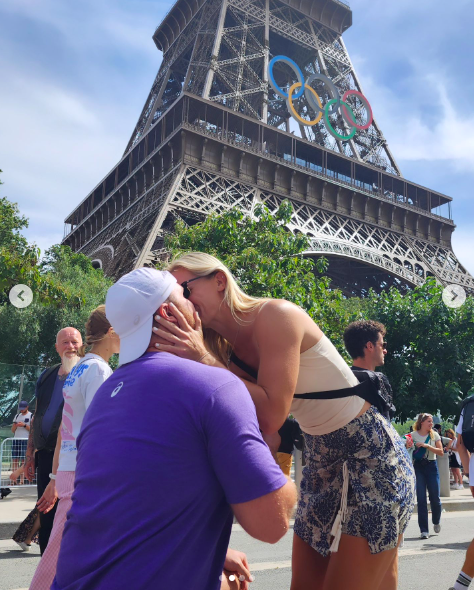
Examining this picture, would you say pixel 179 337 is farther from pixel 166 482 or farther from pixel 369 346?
pixel 369 346

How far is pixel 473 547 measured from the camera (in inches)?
162

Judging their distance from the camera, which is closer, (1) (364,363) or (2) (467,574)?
(1) (364,363)

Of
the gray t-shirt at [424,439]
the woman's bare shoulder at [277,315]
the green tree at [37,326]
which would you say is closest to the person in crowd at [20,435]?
the gray t-shirt at [424,439]

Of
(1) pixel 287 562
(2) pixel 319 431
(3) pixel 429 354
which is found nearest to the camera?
(2) pixel 319 431

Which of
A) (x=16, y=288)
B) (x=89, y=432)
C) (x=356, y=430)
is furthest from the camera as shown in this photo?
(x=16, y=288)

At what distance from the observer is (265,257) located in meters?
16.0

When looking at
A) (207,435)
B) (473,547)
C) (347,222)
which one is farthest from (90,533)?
(347,222)

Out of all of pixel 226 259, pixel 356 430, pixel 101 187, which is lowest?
pixel 356 430

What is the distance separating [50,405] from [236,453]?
12.5 feet

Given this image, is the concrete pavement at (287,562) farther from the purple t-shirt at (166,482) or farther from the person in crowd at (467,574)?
the purple t-shirt at (166,482)

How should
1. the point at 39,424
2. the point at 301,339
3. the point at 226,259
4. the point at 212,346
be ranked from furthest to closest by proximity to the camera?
the point at 226,259, the point at 39,424, the point at 212,346, the point at 301,339

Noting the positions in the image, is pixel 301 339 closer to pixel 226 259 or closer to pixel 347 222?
pixel 226 259

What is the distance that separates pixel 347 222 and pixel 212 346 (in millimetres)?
34928

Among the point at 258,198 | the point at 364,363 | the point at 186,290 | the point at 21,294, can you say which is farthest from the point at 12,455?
the point at 258,198
